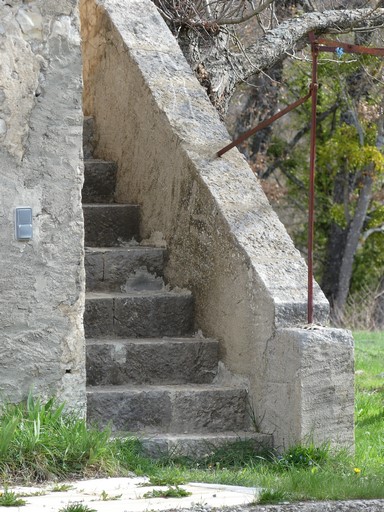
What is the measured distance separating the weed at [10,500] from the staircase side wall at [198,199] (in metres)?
1.75

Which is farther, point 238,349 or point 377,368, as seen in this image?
point 377,368

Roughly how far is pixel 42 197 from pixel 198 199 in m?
1.32

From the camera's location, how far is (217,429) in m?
6.05

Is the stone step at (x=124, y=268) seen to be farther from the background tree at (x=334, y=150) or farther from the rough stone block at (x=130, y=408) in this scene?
the background tree at (x=334, y=150)

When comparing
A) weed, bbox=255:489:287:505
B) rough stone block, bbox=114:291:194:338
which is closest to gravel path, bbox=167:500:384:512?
weed, bbox=255:489:287:505

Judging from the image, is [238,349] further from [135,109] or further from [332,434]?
[135,109]

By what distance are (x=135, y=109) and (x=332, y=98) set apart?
11911 mm

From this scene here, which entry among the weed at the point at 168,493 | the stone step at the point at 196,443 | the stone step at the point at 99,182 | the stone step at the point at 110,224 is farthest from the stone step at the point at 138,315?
the weed at the point at 168,493

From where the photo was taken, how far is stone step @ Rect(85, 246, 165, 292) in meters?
6.83

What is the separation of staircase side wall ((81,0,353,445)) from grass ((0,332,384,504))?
0.22 m

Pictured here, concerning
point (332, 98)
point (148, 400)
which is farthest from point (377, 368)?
point (332, 98)

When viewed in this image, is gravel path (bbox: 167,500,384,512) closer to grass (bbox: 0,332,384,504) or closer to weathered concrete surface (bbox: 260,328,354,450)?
grass (bbox: 0,332,384,504)

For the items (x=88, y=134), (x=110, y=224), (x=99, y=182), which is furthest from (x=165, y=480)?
(x=88, y=134)

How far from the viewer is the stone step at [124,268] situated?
683 cm
